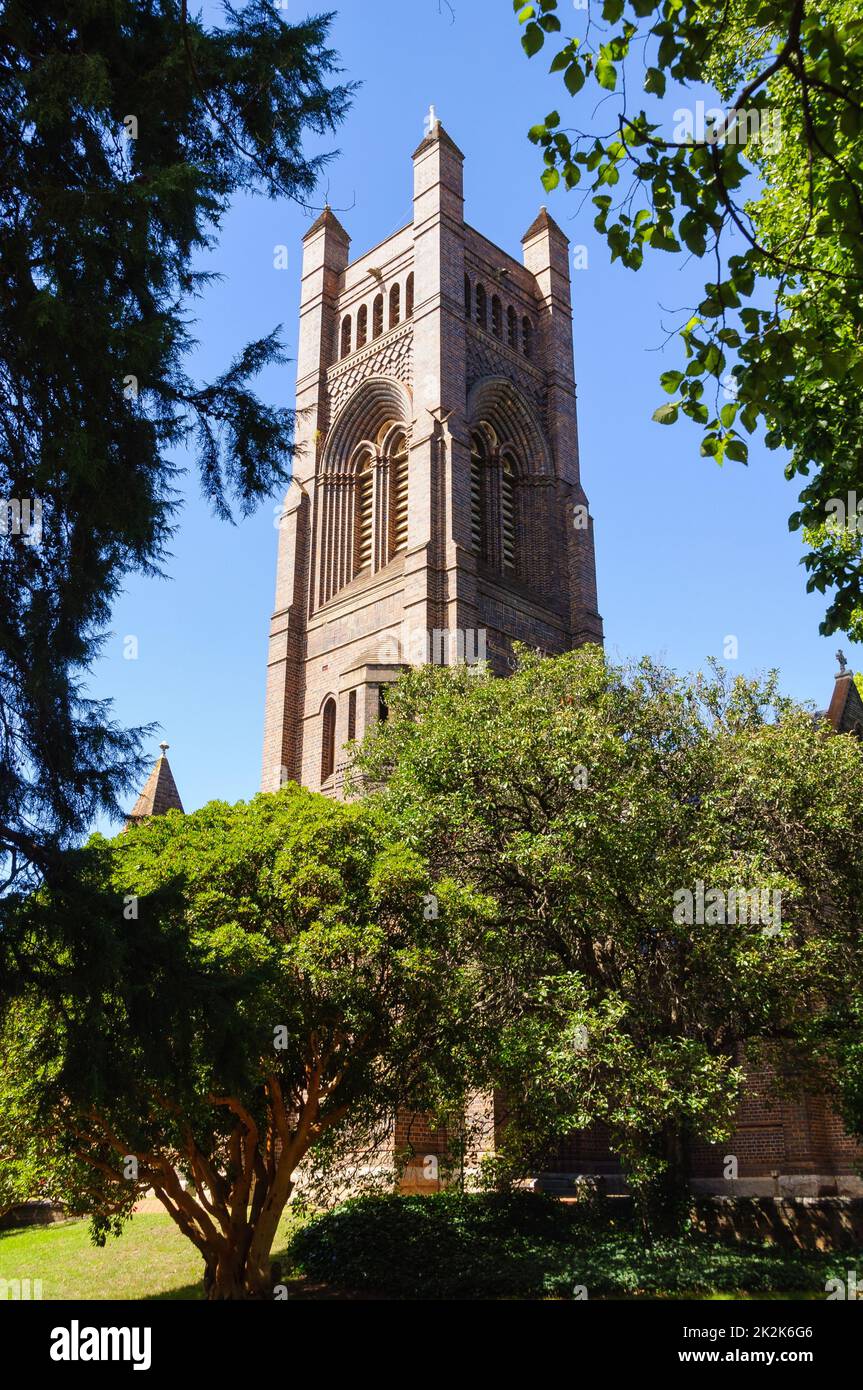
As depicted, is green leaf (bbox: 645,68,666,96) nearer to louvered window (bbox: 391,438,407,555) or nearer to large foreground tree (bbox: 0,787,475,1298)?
large foreground tree (bbox: 0,787,475,1298)

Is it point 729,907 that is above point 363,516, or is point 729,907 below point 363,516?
below

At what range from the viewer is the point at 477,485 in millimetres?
34156

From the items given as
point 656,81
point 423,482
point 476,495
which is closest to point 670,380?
point 656,81

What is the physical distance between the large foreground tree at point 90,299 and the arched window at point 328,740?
843 inches

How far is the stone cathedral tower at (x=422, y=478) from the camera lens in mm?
29094

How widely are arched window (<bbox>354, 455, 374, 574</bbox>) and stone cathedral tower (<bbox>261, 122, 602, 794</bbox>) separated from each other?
0.20 feet

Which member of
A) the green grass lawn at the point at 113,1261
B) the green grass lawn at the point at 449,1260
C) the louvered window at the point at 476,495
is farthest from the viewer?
the louvered window at the point at 476,495

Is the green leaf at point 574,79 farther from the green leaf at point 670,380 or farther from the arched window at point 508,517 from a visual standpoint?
the arched window at point 508,517

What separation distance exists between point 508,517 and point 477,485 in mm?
1391

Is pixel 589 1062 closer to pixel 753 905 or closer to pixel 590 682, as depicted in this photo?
pixel 753 905

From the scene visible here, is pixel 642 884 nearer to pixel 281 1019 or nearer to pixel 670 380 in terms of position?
pixel 281 1019
